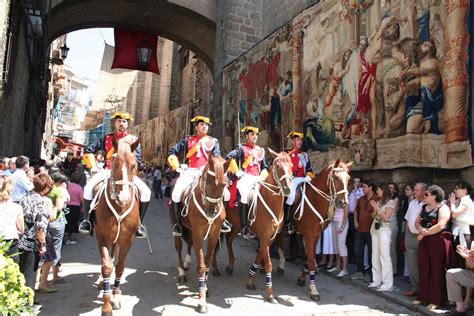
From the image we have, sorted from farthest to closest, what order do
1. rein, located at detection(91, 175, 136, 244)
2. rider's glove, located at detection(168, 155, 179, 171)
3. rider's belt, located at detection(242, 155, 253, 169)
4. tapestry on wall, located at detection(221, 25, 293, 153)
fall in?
1. tapestry on wall, located at detection(221, 25, 293, 153)
2. rider's belt, located at detection(242, 155, 253, 169)
3. rider's glove, located at detection(168, 155, 179, 171)
4. rein, located at detection(91, 175, 136, 244)

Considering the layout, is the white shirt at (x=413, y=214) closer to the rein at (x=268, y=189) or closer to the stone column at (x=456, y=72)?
the stone column at (x=456, y=72)

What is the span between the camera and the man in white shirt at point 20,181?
6.56 m

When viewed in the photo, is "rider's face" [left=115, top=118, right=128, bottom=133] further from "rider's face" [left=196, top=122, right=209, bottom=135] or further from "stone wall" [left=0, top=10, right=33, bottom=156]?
"stone wall" [left=0, top=10, right=33, bottom=156]

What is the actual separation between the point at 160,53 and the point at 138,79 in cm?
414

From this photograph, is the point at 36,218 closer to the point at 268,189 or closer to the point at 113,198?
the point at 113,198

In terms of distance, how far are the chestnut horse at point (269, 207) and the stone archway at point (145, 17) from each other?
12.5m

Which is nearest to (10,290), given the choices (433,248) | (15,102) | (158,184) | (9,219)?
(9,219)

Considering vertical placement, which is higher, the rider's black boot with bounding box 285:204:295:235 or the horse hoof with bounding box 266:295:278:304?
the rider's black boot with bounding box 285:204:295:235

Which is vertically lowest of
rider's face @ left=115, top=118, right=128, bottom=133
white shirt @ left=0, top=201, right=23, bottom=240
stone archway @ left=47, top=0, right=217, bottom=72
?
white shirt @ left=0, top=201, right=23, bottom=240

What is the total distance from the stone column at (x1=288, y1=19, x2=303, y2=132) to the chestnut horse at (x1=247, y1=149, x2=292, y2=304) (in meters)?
4.89

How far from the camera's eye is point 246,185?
6.68 metres

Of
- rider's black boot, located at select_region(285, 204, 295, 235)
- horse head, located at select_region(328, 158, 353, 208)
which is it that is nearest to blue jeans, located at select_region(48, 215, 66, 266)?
rider's black boot, located at select_region(285, 204, 295, 235)

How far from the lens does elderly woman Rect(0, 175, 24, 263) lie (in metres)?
4.46

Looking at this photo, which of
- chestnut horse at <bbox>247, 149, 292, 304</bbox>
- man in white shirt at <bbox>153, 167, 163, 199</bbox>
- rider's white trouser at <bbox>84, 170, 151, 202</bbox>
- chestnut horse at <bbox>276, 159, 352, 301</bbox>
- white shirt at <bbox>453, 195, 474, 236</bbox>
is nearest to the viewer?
white shirt at <bbox>453, 195, 474, 236</bbox>
